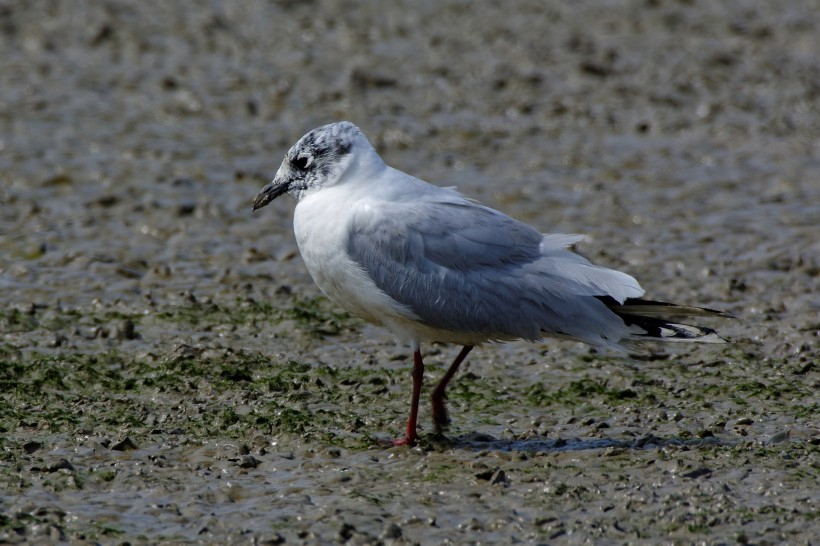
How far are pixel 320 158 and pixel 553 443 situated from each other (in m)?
1.93

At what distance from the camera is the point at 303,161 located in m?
7.14

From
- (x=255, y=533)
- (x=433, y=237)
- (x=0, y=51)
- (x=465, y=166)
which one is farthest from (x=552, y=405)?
(x=0, y=51)

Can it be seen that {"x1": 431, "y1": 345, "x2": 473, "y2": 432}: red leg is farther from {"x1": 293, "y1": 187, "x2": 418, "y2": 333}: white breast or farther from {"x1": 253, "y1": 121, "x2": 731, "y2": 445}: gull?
{"x1": 293, "y1": 187, "x2": 418, "y2": 333}: white breast

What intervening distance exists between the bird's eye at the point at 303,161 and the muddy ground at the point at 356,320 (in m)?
1.24

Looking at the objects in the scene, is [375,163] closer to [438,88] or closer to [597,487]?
[597,487]

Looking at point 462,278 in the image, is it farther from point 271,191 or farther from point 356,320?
point 356,320

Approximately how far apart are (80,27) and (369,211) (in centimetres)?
841

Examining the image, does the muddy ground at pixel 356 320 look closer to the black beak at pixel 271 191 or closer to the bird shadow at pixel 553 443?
the bird shadow at pixel 553 443

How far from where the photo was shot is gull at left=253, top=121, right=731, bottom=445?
21.7 ft

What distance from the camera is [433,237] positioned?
665 cm

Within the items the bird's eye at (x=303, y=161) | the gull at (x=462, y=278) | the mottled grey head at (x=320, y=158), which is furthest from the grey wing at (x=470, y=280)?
the bird's eye at (x=303, y=161)

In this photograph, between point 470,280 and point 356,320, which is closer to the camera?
point 470,280

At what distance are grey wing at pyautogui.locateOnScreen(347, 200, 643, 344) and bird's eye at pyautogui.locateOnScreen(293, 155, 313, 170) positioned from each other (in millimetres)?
582

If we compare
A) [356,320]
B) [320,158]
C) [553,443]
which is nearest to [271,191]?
[320,158]
